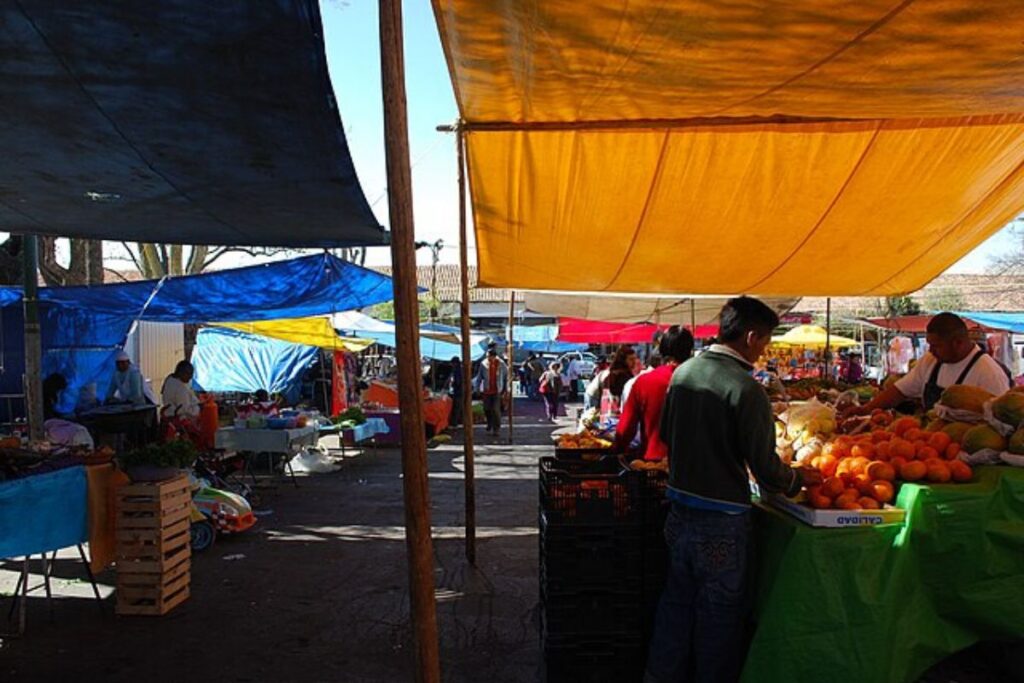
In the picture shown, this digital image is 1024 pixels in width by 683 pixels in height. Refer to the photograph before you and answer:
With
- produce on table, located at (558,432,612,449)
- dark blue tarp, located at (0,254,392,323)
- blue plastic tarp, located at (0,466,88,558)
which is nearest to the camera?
blue plastic tarp, located at (0,466,88,558)

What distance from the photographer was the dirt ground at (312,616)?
15.4ft

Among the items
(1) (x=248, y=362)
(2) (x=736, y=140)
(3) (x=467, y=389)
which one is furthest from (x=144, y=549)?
(1) (x=248, y=362)

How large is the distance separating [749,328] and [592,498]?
1179 millimetres

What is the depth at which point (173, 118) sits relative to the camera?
427cm

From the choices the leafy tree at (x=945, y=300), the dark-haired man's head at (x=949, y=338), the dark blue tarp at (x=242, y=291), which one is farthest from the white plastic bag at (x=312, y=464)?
the leafy tree at (x=945, y=300)

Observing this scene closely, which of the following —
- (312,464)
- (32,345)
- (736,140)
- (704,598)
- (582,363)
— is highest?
(736,140)

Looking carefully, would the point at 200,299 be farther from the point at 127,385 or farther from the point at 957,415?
the point at 957,415

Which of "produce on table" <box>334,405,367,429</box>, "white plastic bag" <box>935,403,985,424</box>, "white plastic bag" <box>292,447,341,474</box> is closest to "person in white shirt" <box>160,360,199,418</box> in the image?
"white plastic bag" <box>292,447,341,474</box>

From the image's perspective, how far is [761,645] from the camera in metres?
3.49

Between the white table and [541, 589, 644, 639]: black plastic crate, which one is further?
the white table

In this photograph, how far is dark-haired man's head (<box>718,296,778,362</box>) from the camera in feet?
11.8

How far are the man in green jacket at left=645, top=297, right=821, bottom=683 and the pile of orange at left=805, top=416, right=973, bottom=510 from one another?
144mm

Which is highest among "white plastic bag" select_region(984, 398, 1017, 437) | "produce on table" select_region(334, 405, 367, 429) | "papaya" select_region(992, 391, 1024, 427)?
"papaya" select_region(992, 391, 1024, 427)

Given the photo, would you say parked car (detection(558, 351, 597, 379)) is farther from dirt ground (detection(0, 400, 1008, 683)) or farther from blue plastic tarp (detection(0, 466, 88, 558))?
blue plastic tarp (detection(0, 466, 88, 558))
